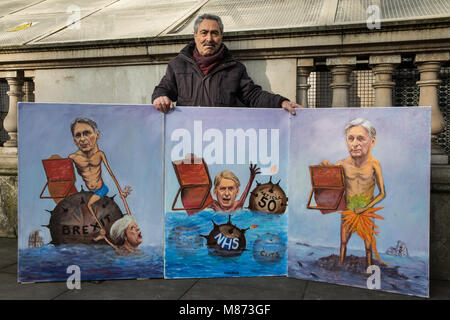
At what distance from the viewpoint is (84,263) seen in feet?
10.2

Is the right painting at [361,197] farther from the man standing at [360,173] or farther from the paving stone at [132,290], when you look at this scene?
the paving stone at [132,290]

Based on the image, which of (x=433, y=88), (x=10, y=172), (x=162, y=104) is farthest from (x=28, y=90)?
(x=433, y=88)

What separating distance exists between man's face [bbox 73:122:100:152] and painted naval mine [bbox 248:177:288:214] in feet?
4.27

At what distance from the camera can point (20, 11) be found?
5.39 m

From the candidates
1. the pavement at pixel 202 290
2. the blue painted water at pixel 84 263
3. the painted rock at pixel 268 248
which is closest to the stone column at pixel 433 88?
the pavement at pixel 202 290

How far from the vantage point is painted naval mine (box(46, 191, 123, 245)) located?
123 inches

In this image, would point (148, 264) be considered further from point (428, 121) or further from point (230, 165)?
point (428, 121)

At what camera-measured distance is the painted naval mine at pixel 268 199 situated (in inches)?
126

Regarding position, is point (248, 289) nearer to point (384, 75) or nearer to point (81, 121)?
point (81, 121)

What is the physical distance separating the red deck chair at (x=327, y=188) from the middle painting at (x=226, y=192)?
0.23 m

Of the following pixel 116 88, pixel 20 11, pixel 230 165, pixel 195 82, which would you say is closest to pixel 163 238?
pixel 230 165
